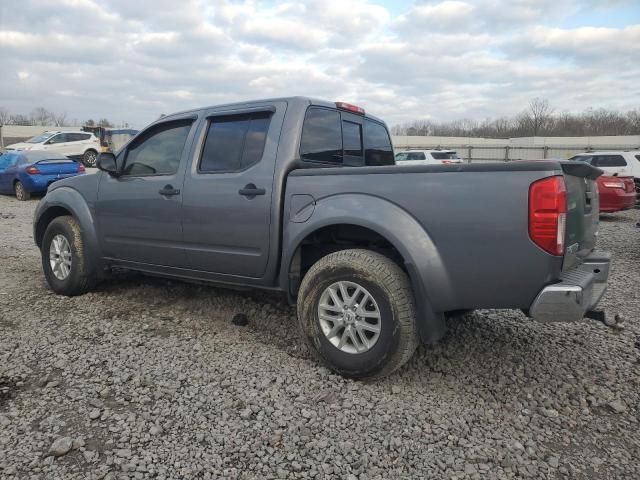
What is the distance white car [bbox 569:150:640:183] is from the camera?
48.3 ft

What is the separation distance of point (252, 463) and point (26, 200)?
14.9 metres

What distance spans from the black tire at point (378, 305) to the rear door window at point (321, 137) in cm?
95

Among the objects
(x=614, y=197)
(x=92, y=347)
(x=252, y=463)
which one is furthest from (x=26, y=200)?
(x=614, y=197)

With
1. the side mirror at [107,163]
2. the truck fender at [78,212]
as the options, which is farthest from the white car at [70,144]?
the side mirror at [107,163]

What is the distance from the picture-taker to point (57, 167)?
14.5 metres

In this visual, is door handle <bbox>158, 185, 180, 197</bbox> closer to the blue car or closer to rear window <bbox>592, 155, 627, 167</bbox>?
the blue car

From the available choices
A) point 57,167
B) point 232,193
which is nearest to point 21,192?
point 57,167

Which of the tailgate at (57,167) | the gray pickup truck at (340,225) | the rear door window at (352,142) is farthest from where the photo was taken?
the tailgate at (57,167)

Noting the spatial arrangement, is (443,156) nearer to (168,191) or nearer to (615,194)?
(615,194)

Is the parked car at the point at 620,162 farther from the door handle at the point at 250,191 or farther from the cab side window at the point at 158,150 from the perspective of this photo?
the door handle at the point at 250,191

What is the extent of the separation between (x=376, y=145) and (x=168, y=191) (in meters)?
1.99

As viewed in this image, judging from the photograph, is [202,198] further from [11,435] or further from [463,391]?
[463,391]

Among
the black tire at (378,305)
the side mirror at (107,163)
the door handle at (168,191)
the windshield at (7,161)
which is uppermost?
the windshield at (7,161)

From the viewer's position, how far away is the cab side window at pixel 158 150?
425 cm
